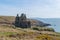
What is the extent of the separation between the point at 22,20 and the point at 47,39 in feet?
219

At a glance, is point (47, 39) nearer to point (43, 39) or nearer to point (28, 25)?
point (43, 39)

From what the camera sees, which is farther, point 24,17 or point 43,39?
point 24,17

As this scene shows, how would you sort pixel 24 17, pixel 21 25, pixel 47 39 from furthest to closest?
pixel 24 17 < pixel 21 25 < pixel 47 39

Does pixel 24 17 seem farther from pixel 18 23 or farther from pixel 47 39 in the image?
pixel 47 39

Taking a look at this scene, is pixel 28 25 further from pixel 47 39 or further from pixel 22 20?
pixel 47 39

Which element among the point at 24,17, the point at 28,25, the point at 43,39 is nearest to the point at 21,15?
the point at 24,17

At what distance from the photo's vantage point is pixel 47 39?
77.1 ft

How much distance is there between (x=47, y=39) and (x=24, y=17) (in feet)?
224

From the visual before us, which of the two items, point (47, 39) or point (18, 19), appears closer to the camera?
point (47, 39)

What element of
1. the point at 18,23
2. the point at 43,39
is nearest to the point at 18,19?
the point at 18,23

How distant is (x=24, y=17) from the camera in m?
91.4

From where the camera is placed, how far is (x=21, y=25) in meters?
84.8

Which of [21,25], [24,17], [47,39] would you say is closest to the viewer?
[47,39]

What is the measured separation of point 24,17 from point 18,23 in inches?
274
